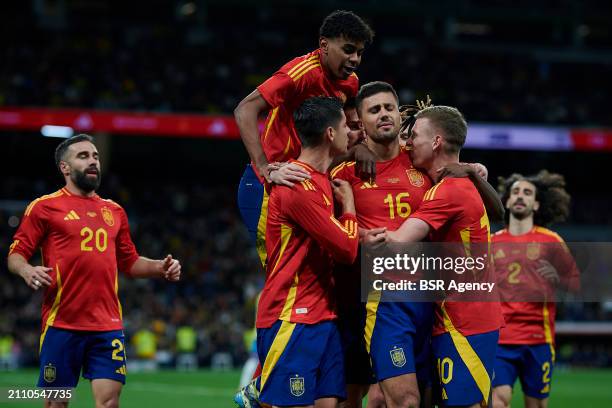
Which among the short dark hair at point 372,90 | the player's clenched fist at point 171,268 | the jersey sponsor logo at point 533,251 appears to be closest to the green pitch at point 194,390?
the player's clenched fist at point 171,268

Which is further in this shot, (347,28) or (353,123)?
(353,123)

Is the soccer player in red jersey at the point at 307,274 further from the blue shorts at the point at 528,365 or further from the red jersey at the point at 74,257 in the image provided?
the blue shorts at the point at 528,365

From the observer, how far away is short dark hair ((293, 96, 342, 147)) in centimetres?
575

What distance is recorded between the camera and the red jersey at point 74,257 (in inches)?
287

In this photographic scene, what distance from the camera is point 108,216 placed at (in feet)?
25.2

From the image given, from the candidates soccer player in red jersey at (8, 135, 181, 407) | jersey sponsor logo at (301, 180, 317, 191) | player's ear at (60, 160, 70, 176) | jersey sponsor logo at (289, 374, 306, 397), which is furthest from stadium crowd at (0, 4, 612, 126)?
jersey sponsor logo at (289, 374, 306, 397)

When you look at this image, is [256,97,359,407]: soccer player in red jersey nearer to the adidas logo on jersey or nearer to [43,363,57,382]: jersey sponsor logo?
the adidas logo on jersey

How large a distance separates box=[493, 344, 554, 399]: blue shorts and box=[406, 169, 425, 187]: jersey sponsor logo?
9.62ft

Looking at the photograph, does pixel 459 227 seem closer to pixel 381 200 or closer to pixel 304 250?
pixel 381 200

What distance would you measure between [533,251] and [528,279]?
0.89 ft

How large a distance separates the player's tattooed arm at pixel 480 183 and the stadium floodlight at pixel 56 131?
20.6 meters

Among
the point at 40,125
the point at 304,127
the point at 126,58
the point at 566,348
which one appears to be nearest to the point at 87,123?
the point at 40,125

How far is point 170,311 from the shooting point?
86.1 ft

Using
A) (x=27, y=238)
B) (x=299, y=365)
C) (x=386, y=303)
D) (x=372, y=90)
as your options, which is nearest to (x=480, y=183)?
(x=372, y=90)
